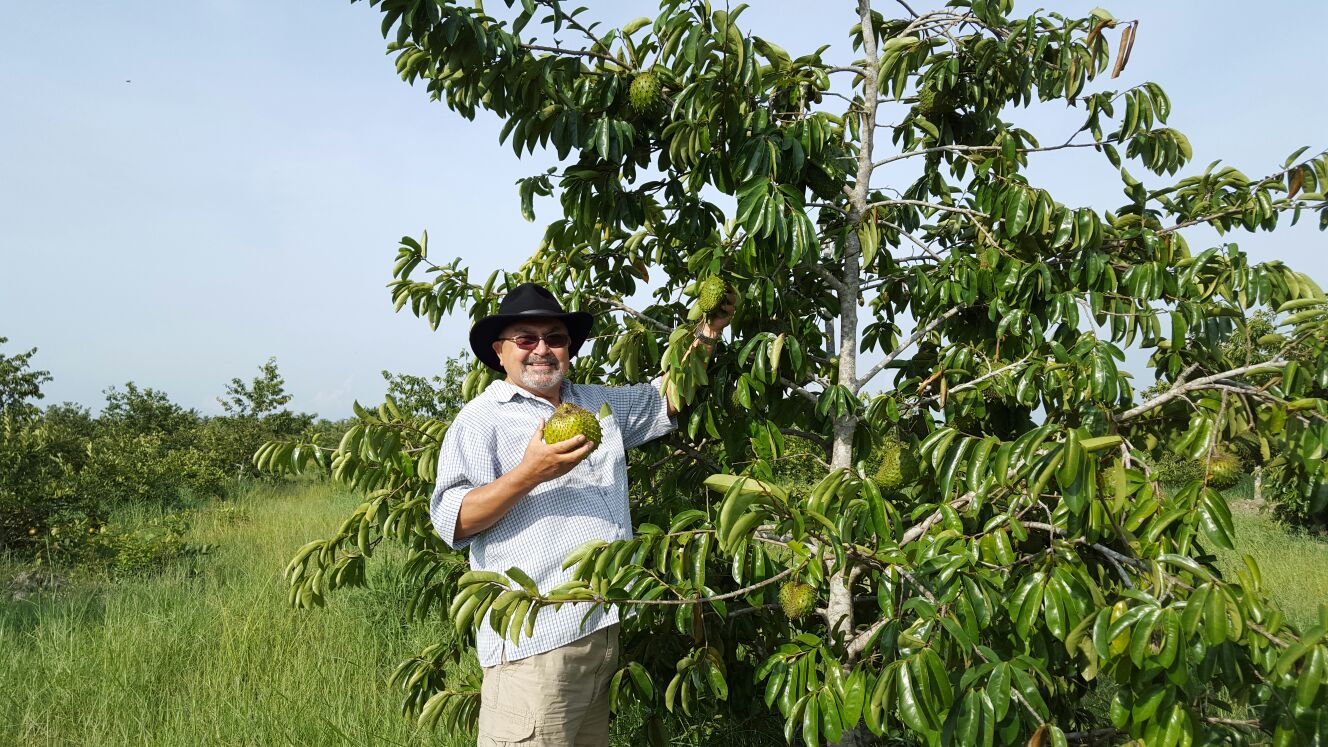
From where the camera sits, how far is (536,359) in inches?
101

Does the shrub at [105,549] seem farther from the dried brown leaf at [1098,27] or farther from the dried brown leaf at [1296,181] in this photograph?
the dried brown leaf at [1296,181]

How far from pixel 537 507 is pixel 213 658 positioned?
10.5 ft

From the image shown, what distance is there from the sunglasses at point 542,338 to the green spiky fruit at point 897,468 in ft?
3.44

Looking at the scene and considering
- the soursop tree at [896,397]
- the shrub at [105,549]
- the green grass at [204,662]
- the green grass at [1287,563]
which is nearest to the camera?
the soursop tree at [896,397]

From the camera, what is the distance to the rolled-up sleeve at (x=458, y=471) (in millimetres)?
2328

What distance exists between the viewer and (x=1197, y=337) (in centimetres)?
237

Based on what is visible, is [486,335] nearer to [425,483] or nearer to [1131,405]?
[425,483]

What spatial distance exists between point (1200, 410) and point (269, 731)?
3750 millimetres

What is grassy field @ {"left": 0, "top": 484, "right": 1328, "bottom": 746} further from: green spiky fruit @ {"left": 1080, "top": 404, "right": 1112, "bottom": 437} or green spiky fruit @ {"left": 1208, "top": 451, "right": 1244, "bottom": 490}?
green spiky fruit @ {"left": 1208, "top": 451, "right": 1244, "bottom": 490}

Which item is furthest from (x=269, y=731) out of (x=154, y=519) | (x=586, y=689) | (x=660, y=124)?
(x=154, y=519)

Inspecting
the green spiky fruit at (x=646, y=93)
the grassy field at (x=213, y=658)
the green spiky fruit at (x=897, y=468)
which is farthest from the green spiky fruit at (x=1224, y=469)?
the grassy field at (x=213, y=658)

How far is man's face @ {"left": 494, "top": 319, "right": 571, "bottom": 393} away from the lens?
2.57m

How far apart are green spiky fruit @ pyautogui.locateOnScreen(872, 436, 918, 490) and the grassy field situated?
220 cm

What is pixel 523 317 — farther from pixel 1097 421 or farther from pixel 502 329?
pixel 1097 421
